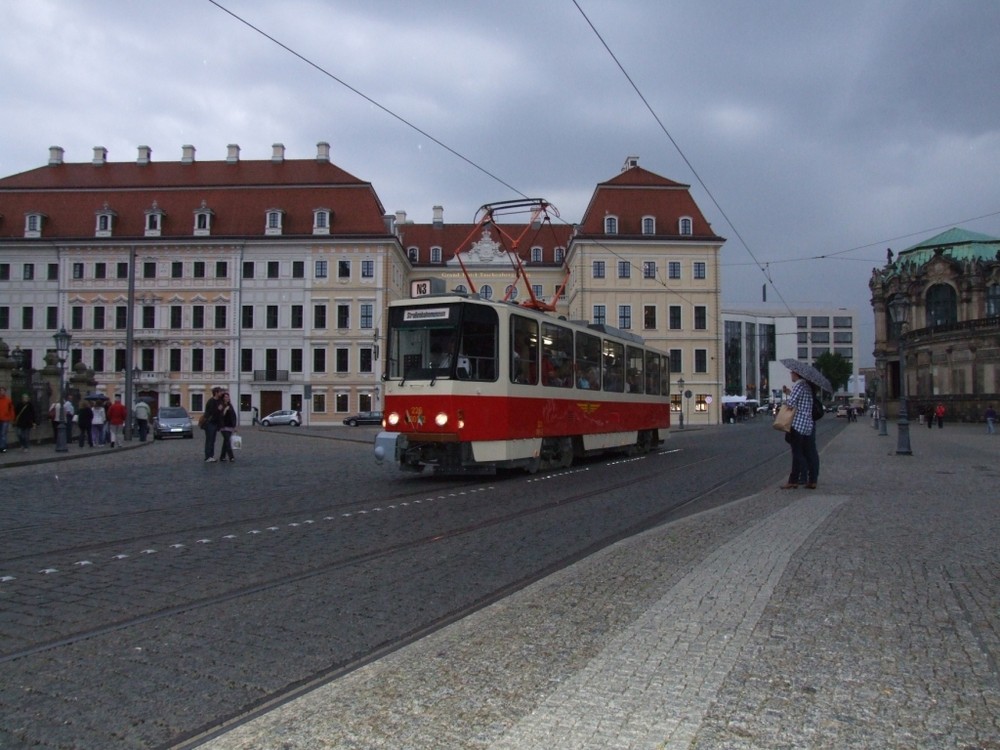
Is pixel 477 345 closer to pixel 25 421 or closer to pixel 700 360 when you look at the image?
pixel 25 421

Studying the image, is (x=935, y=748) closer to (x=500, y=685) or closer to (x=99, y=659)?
(x=500, y=685)

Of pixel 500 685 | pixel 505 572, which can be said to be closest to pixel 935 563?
pixel 505 572

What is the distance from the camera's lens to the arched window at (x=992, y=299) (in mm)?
72062

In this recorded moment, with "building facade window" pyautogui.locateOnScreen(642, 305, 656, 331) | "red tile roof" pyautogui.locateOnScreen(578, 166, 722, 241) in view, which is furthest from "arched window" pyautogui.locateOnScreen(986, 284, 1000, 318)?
"building facade window" pyautogui.locateOnScreen(642, 305, 656, 331)

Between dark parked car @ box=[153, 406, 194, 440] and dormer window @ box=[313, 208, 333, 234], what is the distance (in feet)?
101

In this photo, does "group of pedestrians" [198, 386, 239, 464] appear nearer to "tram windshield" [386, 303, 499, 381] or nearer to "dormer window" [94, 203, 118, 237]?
"tram windshield" [386, 303, 499, 381]

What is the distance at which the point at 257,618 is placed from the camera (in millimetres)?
6051

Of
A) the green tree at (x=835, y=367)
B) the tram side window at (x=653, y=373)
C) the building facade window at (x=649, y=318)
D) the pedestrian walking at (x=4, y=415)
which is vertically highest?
the building facade window at (x=649, y=318)

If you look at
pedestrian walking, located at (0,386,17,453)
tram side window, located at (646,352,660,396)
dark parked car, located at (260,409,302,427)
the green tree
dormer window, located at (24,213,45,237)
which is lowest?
dark parked car, located at (260,409,302,427)

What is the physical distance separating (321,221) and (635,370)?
4795 cm

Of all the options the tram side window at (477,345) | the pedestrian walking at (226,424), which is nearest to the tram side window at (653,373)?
the tram side window at (477,345)

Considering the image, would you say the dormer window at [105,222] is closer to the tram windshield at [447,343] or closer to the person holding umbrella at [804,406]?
the tram windshield at [447,343]

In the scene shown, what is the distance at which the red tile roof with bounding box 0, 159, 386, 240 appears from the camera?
224 feet

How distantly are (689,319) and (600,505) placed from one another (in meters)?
60.9
